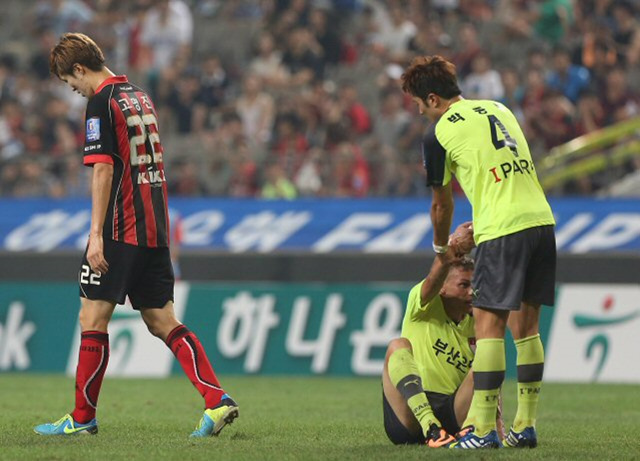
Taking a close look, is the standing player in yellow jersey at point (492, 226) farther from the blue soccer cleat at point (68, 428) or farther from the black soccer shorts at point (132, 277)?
the blue soccer cleat at point (68, 428)

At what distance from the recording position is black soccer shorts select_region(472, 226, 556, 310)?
671cm

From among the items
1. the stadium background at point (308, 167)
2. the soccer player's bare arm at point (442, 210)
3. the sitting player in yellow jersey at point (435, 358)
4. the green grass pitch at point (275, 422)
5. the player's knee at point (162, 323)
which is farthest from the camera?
the stadium background at point (308, 167)

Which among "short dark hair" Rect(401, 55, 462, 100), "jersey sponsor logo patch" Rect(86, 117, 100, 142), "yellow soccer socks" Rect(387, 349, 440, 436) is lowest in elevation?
"yellow soccer socks" Rect(387, 349, 440, 436)

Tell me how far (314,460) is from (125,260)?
1806 mm

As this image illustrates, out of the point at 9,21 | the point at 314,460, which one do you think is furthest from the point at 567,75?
the point at 314,460

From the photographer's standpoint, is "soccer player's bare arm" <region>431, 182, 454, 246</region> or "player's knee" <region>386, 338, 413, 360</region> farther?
"player's knee" <region>386, 338, 413, 360</region>

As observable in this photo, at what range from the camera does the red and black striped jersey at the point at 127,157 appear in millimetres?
7422

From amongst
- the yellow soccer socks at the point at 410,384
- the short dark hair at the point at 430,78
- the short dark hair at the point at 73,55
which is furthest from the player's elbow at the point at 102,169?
the yellow soccer socks at the point at 410,384

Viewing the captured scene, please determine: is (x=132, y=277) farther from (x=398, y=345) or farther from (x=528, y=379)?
(x=528, y=379)

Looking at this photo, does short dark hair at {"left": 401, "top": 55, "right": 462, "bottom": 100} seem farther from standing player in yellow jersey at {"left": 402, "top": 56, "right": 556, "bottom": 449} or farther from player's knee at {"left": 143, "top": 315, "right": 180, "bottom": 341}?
player's knee at {"left": 143, "top": 315, "right": 180, "bottom": 341}

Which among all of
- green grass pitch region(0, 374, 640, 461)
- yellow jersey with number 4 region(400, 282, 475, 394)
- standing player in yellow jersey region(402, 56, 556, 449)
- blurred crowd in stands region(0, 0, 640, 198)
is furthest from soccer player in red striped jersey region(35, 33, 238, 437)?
blurred crowd in stands region(0, 0, 640, 198)

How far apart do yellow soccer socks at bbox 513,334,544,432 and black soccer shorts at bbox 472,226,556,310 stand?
308 millimetres

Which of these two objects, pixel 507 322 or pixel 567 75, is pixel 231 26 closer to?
pixel 567 75

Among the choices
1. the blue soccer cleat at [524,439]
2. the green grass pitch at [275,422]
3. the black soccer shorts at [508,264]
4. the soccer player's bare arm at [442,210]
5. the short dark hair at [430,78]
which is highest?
the short dark hair at [430,78]
